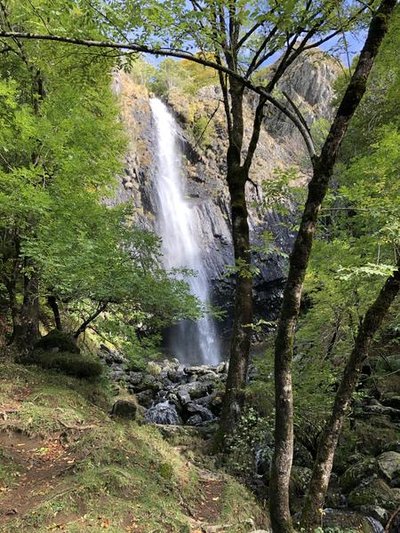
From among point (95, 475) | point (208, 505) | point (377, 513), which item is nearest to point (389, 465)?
point (377, 513)

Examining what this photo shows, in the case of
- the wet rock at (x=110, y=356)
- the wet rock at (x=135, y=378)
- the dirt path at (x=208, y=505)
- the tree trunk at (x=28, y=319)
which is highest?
the tree trunk at (x=28, y=319)

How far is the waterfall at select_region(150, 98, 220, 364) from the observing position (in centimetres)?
2523

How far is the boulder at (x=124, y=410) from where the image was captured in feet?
24.1

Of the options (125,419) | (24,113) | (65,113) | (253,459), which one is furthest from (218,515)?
(65,113)

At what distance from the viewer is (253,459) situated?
670 centimetres

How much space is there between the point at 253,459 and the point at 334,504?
1.30 m

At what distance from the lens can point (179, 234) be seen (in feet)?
90.9

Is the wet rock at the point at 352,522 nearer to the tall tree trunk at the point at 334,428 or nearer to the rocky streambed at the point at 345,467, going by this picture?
the rocky streambed at the point at 345,467

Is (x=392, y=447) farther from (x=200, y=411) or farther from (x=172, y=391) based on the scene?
(x=172, y=391)

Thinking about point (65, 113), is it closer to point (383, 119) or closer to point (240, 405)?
point (240, 405)

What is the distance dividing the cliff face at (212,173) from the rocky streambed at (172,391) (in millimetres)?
10293

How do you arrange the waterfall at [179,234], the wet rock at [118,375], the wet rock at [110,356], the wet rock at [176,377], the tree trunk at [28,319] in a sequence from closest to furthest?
the tree trunk at [28,319] < the wet rock at [118,375] < the wet rock at [176,377] < the wet rock at [110,356] < the waterfall at [179,234]

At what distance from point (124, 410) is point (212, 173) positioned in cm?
2669

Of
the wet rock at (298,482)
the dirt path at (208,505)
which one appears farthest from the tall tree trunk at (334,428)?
the wet rock at (298,482)
